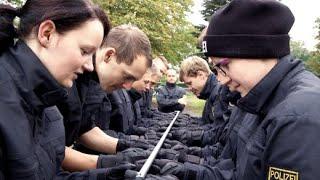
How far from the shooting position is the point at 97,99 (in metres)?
3.88

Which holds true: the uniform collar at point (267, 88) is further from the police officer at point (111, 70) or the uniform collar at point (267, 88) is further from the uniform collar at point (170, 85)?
the uniform collar at point (170, 85)

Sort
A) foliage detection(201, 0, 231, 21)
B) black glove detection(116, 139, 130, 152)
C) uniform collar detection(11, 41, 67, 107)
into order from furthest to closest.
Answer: foliage detection(201, 0, 231, 21) → black glove detection(116, 139, 130, 152) → uniform collar detection(11, 41, 67, 107)

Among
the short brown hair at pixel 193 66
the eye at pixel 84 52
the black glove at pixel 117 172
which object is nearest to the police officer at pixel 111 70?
the black glove at pixel 117 172

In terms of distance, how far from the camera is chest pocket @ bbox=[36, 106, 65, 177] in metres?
2.41

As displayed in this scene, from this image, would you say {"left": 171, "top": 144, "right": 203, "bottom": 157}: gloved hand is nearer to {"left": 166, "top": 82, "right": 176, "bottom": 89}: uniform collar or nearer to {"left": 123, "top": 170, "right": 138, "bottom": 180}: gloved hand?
{"left": 123, "top": 170, "right": 138, "bottom": 180}: gloved hand

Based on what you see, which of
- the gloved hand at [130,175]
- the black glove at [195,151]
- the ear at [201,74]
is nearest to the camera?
the gloved hand at [130,175]

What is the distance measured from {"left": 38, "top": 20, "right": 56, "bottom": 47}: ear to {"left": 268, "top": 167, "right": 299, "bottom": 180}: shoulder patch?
1257mm

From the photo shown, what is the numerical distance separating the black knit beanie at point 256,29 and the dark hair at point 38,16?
81cm

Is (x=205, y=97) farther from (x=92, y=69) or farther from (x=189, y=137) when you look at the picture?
(x=92, y=69)

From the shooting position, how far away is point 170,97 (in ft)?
42.1

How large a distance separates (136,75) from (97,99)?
41 centimetres

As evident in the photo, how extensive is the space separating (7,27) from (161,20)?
2258 cm

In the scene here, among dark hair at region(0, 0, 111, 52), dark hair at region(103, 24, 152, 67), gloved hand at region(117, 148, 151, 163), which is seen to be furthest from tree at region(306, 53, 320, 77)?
dark hair at region(0, 0, 111, 52)

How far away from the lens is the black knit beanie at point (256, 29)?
2494 mm
